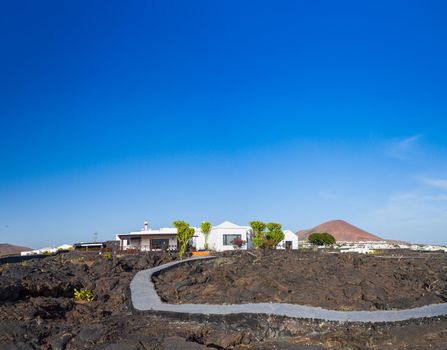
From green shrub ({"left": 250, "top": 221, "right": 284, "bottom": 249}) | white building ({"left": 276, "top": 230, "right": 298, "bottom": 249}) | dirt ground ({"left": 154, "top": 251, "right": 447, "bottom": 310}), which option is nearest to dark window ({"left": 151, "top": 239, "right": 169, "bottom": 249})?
green shrub ({"left": 250, "top": 221, "right": 284, "bottom": 249})

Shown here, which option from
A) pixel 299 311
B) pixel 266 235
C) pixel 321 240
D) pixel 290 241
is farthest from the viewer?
pixel 321 240

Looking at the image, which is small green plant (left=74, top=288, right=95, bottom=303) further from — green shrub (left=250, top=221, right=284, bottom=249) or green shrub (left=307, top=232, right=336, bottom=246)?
green shrub (left=307, top=232, right=336, bottom=246)

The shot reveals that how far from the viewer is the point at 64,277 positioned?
16.1m

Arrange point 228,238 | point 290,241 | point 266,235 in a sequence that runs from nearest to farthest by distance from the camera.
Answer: point 266,235 → point 228,238 → point 290,241

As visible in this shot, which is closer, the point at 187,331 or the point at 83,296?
the point at 187,331

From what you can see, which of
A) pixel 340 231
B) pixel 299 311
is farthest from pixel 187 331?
pixel 340 231

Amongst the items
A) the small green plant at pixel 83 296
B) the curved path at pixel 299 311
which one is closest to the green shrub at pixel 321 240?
the curved path at pixel 299 311

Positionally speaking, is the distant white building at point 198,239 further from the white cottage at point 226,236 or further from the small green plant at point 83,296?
the small green plant at point 83,296

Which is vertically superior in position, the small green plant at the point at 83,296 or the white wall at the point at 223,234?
the white wall at the point at 223,234

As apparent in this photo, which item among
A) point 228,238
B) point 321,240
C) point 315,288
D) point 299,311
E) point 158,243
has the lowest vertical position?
point 299,311

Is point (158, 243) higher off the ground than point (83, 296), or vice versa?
point (158, 243)

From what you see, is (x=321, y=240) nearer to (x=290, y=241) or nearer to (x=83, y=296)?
(x=290, y=241)

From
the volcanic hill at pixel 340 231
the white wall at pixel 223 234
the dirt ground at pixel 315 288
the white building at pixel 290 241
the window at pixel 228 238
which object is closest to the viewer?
the dirt ground at pixel 315 288

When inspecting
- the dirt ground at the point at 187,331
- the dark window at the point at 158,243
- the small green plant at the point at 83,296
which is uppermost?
the dark window at the point at 158,243
